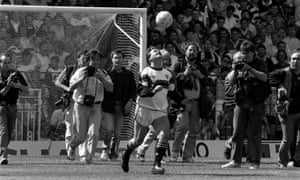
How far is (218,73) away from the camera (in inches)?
932

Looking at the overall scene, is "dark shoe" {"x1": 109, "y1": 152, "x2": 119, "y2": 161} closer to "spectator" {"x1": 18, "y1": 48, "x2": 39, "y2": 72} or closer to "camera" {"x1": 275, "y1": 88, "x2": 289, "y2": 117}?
"spectator" {"x1": 18, "y1": 48, "x2": 39, "y2": 72}

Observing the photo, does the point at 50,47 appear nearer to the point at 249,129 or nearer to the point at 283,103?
the point at 249,129

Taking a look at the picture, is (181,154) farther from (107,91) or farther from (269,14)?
(269,14)

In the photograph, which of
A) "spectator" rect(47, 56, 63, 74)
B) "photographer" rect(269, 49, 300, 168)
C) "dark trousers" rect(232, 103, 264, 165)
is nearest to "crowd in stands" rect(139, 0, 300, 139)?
"spectator" rect(47, 56, 63, 74)

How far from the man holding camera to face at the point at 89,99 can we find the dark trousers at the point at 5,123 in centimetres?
123

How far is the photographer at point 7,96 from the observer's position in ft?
61.0

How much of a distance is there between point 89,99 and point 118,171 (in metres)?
2.58

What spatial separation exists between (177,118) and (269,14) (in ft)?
26.6

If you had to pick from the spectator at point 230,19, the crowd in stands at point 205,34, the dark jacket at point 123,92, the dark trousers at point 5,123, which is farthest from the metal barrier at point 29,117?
the spectator at point 230,19

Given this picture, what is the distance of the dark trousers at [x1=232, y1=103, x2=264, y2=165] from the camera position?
58.2 ft

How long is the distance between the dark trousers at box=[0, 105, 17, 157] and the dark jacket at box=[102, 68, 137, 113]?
7.08 ft

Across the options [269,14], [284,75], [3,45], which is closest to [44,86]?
[3,45]

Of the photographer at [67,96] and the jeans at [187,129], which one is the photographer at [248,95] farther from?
the photographer at [67,96]

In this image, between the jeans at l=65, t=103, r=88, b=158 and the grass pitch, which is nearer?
the grass pitch
